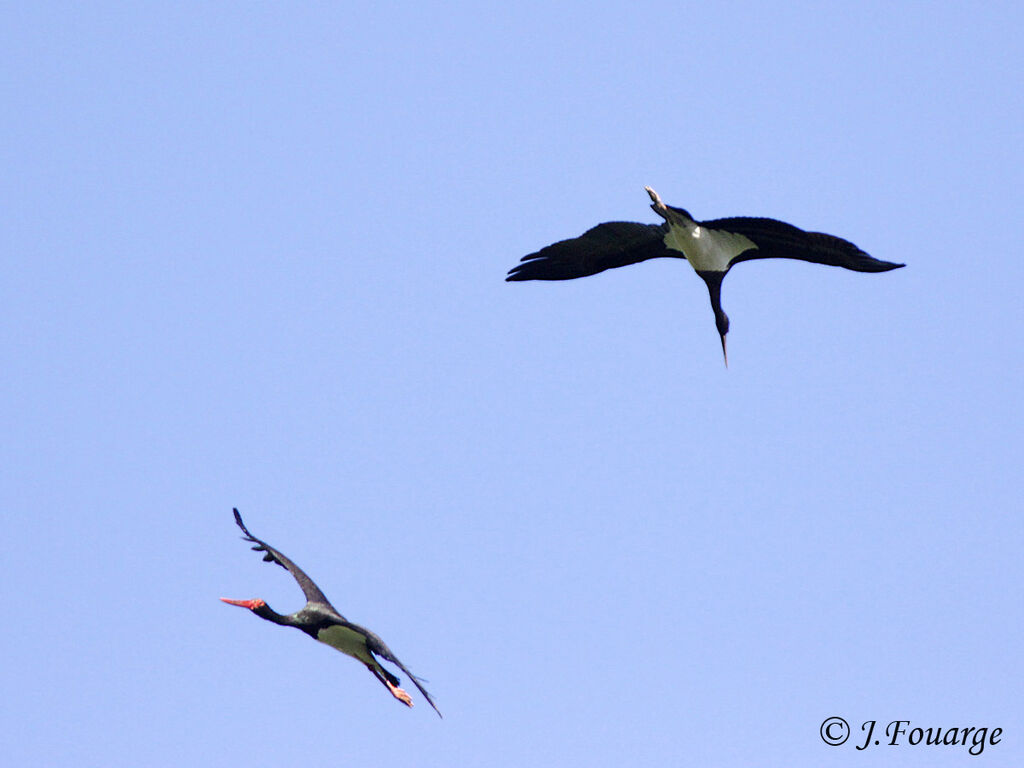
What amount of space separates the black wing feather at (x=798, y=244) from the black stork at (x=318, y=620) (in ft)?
20.1

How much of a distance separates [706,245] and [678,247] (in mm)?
424

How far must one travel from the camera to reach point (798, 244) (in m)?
17.5

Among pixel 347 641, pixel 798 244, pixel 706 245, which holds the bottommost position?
pixel 347 641

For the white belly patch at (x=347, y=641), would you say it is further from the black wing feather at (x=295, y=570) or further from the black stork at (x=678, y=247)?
the black stork at (x=678, y=247)

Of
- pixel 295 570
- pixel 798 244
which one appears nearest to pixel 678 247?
pixel 798 244

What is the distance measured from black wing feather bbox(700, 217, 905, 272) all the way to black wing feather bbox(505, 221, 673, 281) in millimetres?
973

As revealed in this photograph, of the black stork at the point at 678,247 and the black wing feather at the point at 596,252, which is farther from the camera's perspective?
the black wing feather at the point at 596,252

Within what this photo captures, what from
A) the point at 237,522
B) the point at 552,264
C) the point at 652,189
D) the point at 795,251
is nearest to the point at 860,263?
the point at 795,251

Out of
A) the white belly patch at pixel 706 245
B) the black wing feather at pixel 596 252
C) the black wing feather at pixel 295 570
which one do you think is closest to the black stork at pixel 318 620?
the black wing feather at pixel 295 570

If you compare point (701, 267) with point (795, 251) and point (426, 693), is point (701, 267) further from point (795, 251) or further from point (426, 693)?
point (426, 693)

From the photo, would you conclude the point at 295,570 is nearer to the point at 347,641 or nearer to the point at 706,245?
the point at 347,641

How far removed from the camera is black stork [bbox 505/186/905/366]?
17594 millimetres

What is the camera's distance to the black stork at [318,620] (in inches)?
738

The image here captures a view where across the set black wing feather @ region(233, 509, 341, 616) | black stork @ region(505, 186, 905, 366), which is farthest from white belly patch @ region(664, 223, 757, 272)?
black wing feather @ region(233, 509, 341, 616)
